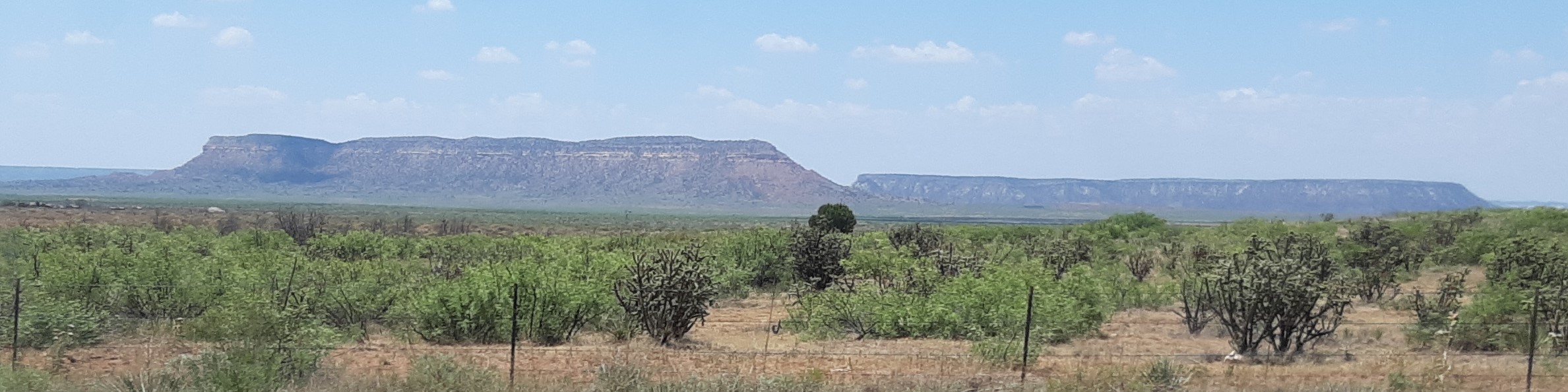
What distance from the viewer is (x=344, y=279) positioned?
22.5 m

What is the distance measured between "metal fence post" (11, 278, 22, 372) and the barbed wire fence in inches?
0.9

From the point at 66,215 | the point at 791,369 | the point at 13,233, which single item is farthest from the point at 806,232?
the point at 66,215

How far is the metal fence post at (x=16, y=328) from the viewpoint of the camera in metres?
11.3

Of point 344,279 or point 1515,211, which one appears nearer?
point 344,279

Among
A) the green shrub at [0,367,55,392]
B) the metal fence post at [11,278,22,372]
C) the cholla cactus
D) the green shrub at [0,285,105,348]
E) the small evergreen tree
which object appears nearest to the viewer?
the green shrub at [0,367,55,392]

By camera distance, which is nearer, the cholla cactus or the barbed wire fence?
the barbed wire fence

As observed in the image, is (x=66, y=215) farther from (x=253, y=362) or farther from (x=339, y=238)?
(x=253, y=362)

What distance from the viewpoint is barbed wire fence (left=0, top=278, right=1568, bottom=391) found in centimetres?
1193

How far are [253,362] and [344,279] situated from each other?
42.4ft

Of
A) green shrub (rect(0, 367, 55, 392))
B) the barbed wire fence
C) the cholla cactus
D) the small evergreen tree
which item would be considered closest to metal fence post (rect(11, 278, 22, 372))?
the barbed wire fence

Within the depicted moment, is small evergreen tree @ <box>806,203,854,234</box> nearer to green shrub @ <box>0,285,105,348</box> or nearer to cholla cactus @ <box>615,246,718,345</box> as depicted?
cholla cactus @ <box>615,246,718,345</box>

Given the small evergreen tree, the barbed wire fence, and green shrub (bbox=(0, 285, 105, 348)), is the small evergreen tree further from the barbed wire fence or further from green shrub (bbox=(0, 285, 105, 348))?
green shrub (bbox=(0, 285, 105, 348))

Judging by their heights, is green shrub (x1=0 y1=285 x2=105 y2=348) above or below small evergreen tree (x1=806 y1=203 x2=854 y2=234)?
below

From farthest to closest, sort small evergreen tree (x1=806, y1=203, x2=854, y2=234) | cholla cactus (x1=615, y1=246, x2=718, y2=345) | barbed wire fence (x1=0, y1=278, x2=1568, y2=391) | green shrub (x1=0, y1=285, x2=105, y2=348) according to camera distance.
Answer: small evergreen tree (x1=806, y1=203, x2=854, y2=234)
cholla cactus (x1=615, y1=246, x2=718, y2=345)
green shrub (x1=0, y1=285, x2=105, y2=348)
barbed wire fence (x1=0, y1=278, x2=1568, y2=391)
